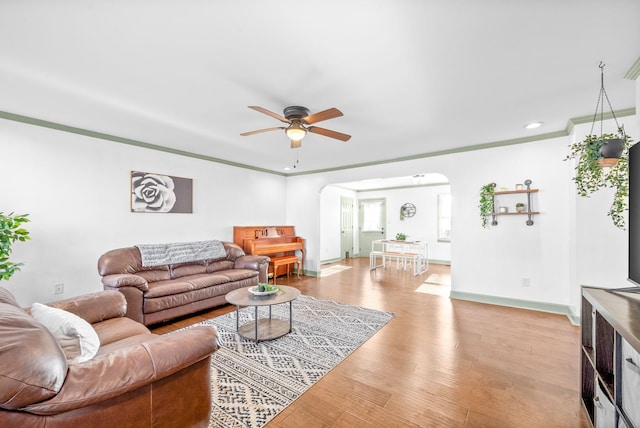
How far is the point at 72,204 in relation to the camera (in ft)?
11.3

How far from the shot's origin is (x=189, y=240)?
4688mm

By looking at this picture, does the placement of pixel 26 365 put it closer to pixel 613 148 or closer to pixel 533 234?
pixel 613 148

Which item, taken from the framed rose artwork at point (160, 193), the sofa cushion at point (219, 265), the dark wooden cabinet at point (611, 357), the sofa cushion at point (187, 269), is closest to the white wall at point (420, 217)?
the sofa cushion at point (219, 265)

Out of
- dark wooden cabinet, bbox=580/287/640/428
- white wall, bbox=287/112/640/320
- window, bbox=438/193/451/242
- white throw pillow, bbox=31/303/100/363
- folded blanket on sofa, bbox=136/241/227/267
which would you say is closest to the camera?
dark wooden cabinet, bbox=580/287/640/428

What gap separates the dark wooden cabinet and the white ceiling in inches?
66.6

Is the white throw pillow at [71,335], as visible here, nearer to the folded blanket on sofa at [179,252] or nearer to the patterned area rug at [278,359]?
the patterned area rug at [278,359]

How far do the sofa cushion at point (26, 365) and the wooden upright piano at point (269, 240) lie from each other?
4.12 m

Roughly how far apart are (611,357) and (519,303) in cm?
276

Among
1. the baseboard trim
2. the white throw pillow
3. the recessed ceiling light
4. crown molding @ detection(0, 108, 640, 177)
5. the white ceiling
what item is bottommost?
the baseboard trim

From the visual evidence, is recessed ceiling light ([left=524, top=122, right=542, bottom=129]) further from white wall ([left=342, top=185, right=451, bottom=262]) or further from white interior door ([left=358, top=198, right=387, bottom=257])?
white interior door ([left=358, top=198, right=387, bottom=257])

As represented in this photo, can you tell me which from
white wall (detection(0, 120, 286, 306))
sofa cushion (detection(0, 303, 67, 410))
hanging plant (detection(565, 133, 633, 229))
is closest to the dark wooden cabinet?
hanging plant (detection(565, 133, 633, 229))

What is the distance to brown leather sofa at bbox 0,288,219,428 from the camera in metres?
0.95

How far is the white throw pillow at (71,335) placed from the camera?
1381 millimetres

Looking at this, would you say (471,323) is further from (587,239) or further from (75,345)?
(75,345)
